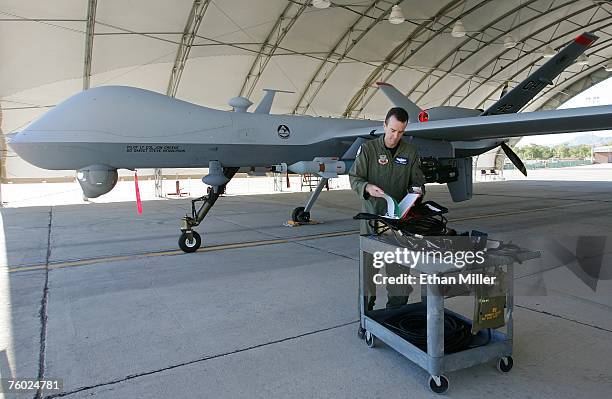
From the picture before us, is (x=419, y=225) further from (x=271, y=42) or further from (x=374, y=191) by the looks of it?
(x=271, y=42)

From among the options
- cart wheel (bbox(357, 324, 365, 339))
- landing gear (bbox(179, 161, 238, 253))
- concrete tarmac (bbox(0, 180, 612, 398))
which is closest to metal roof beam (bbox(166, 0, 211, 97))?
landing gear (bbox(179, 161, 238, 253))

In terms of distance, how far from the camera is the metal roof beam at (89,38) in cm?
1420

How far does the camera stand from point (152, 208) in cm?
1329

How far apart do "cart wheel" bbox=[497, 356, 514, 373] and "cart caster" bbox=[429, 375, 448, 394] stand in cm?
47

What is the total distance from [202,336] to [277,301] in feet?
3.14

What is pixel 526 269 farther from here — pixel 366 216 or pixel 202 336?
pixel 202 336

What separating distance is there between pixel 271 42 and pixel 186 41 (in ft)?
12.9

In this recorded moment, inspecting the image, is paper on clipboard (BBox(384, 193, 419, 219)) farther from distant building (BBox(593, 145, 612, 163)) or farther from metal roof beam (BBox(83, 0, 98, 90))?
distant building (BBox(593, 145, 612, 163))

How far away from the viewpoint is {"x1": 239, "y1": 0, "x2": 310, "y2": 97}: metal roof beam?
17094 millimetres

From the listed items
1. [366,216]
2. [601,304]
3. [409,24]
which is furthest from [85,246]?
[409,24]

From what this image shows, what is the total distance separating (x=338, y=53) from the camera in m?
20.6

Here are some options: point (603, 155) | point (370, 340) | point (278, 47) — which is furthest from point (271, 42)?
point (603, 155)

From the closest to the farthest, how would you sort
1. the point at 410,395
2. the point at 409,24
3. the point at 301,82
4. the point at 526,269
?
the point at 410,395 < the point at 526,269 < the point at 409,24 < the point at 301,82

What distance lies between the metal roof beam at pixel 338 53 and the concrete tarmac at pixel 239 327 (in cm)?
1494
